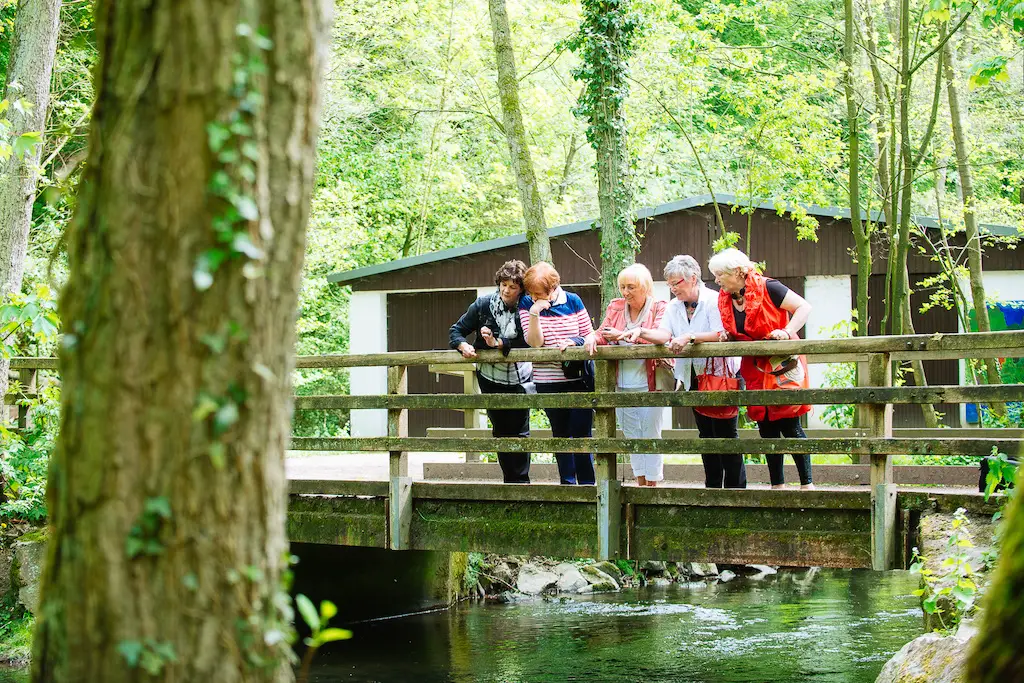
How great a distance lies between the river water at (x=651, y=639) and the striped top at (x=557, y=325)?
284 centimetres

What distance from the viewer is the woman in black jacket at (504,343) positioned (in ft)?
24.1

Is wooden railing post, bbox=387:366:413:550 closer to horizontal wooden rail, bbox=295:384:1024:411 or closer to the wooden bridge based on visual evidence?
the wooden bridge

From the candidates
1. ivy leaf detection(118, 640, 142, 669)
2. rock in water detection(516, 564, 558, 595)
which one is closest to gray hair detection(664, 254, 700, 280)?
ivy leaf detection(118, 640, 142, 669)

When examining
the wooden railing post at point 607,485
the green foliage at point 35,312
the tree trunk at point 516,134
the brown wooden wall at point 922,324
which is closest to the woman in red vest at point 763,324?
the wooden railing post at point 607,485

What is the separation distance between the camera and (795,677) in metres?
8.76

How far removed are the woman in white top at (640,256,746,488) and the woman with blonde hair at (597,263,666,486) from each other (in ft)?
0.55

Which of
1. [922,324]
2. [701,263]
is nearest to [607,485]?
[701,263]

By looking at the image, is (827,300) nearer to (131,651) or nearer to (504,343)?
(504,343)

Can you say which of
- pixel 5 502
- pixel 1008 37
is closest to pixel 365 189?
pixel 1008 37

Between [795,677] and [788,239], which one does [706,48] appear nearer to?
[788,239]

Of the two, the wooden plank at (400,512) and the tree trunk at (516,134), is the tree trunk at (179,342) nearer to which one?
the wooden plank at (400,512)

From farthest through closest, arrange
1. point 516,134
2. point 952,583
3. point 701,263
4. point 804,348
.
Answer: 1. point 701,263
2. point 516,134
3. point 804,348
4. point 952,583

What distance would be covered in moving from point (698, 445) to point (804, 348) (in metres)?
0.85

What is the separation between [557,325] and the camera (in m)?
7.34
